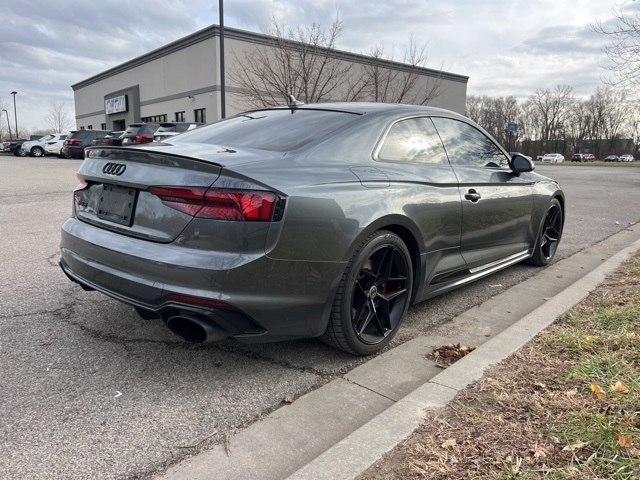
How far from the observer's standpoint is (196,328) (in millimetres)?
2453

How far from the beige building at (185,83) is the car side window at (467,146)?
17.2 m

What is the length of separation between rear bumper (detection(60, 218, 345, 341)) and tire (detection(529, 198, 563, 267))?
3.40m

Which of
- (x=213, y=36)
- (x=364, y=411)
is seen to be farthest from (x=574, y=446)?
(x=213, y=36)

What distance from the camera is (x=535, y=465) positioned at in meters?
1.89

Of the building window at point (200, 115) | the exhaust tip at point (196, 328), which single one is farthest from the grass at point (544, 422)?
the building window at point (200, 115)

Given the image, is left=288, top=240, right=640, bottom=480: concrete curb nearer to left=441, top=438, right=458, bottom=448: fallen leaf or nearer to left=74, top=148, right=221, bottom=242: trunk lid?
left=441, top=438, right=458, bottom=448: fallen leaf

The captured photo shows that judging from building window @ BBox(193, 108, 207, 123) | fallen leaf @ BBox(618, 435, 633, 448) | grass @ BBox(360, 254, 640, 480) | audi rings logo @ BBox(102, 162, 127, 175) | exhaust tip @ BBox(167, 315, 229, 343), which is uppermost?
building window @ BBox(193, 108, 207, 123)

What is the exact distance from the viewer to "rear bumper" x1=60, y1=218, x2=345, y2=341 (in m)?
2.37

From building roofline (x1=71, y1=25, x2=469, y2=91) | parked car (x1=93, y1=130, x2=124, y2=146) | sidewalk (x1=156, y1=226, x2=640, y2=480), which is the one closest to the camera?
sidewalk (x1=156, y1=226, x2=640, y2=480)

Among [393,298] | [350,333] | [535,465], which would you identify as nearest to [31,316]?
[350,333]

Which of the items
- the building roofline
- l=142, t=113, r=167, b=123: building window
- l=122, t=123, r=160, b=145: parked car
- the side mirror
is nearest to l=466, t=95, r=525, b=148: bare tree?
the building roofline

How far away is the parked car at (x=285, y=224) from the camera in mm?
2395

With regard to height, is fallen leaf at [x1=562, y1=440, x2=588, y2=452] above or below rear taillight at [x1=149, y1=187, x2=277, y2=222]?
below

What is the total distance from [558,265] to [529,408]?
3820 millimetres
